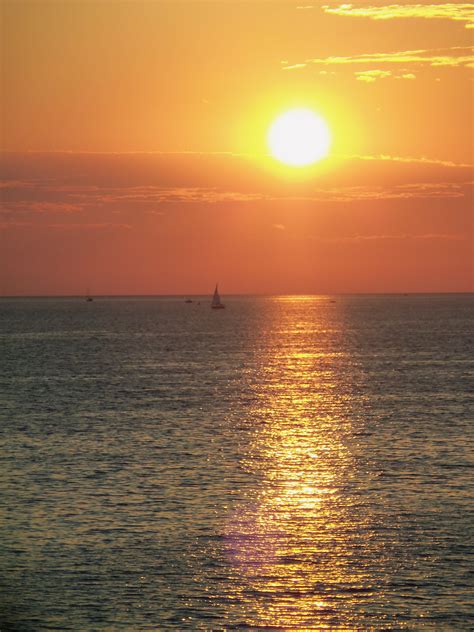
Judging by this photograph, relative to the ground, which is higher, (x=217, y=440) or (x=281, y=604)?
(x=217, y=440)

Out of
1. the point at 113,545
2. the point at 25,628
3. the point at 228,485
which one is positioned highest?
the point at 228,485

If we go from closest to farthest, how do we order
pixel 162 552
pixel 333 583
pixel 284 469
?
pixel 333 583 < pixel 162 552 < pixel 284 469

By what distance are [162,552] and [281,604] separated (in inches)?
295

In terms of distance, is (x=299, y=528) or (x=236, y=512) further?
(x=236, y=512)

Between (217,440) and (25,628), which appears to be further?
(217,440)

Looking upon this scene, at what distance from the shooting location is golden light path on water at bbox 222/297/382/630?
33375mm

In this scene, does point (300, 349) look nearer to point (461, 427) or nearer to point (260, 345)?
point (260, 345)

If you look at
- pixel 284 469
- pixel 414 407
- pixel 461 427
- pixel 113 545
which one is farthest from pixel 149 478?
pixel 414 407

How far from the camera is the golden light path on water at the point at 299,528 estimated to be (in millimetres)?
33375

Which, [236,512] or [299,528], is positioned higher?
[236,512]

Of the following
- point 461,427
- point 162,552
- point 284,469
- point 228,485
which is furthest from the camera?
point 461,427

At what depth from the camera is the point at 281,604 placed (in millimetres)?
33094

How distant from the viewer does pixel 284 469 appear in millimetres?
55906

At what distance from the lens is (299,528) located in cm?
4231
